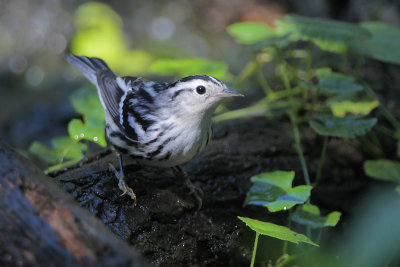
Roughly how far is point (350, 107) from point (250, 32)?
1192mm

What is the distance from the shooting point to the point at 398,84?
4812 millimetres

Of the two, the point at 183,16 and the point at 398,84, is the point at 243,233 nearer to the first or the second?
the point at 398,84

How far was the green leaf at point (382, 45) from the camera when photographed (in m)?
4.02

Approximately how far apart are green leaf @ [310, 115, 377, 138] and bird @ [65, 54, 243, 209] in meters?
0.99

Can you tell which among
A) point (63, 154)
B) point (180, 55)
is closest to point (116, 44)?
point (180, 55)

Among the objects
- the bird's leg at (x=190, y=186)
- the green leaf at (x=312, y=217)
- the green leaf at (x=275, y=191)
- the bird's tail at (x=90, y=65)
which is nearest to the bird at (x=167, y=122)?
the bird's leg at (x=190, y=186)

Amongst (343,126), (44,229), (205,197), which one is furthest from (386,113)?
(44,229)

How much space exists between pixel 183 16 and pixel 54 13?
2.06 meters

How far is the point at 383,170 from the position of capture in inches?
146

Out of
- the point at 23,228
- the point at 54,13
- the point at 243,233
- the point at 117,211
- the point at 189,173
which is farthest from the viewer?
the point at 54,13

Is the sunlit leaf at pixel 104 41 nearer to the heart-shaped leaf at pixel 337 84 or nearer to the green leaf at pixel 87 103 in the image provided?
the green leaf at pixel 87 103

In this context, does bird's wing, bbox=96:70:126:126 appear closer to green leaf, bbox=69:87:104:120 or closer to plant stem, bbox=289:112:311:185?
green leaf, bbox=69:87:104:120

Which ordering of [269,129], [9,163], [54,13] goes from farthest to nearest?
[54,13] → [269,129] → [9,163]

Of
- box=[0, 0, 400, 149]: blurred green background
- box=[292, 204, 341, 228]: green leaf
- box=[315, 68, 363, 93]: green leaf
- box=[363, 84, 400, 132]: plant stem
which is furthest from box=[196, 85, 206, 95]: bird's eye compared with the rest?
box=[0, 0, 400, 149]: blurred green background
